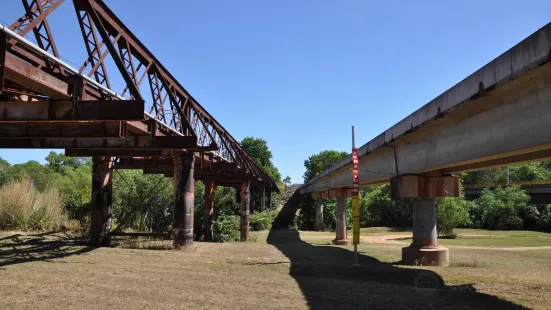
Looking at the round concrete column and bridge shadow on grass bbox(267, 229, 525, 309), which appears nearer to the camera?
bridge shadow on grass bbox(267, 229, 525, 309)

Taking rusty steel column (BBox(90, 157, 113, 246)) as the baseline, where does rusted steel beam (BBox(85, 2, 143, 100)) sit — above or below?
above

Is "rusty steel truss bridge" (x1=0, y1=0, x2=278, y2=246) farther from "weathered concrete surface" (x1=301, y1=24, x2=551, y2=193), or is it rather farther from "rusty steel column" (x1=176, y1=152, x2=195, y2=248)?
"weathered concrete surface" (x1=301, y1=24, x2=551, y2=193)

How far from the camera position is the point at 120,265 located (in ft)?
42.5

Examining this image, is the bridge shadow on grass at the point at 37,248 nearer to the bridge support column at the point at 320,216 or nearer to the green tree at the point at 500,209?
the bridge support column at the point at 320,216

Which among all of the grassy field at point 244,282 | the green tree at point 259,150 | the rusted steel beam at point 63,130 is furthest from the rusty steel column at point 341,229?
the green tree at point 259,150

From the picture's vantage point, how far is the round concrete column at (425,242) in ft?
47.9

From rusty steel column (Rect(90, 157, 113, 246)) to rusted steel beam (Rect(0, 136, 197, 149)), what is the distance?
2781 mm

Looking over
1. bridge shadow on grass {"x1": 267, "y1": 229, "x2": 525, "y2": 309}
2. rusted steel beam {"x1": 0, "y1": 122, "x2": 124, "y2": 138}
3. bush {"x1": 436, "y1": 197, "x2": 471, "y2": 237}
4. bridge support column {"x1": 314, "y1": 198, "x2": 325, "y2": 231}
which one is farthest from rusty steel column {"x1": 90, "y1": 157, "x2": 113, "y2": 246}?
bridge support column {"x1": 314, "y1": 198, "x2": 325, "y2": 231}

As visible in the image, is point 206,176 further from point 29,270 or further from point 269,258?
point 29,270

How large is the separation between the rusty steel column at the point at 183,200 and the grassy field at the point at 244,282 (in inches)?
87.2

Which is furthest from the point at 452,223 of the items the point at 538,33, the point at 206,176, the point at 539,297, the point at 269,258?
the point at 538,33

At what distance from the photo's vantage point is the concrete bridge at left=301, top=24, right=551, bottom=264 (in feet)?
26.7

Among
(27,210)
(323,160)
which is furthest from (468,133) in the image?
(323,160)

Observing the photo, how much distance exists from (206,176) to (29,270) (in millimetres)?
20839
